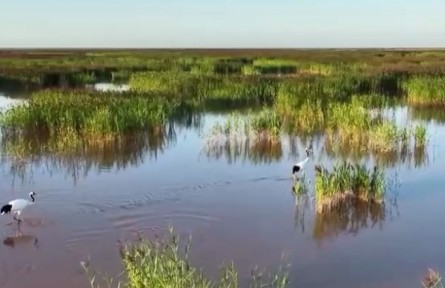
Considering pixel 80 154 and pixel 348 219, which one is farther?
pixel 80 154

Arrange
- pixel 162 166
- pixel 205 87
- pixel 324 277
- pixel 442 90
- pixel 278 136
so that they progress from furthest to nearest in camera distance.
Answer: pixel 205 87 < pixel 442 90 < pixel 278 136 < pixel 162 166 < pixel 324 277

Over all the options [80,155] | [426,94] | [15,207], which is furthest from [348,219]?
[426,94]

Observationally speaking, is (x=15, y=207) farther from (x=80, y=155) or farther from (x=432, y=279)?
(x=432, y=279)

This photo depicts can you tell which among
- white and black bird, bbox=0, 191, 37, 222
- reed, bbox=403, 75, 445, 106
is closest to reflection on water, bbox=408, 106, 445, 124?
reed, bbox=403, 75, 445, 106

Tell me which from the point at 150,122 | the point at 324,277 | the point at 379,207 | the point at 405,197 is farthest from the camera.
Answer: the point at 150,122

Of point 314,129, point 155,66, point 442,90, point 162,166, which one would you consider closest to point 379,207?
point 162,166

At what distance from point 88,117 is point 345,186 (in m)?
7.19

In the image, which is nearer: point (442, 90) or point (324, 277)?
point (324, 277)

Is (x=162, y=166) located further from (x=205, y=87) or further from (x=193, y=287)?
(x=205, y=87)

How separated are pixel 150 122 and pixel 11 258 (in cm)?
821

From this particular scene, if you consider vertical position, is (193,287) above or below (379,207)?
above

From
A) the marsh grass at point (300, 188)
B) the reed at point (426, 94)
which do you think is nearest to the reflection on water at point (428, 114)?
the reed at point (426, 94)

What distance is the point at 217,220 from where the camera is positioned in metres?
7.89

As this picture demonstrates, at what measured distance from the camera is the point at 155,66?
3828cm
